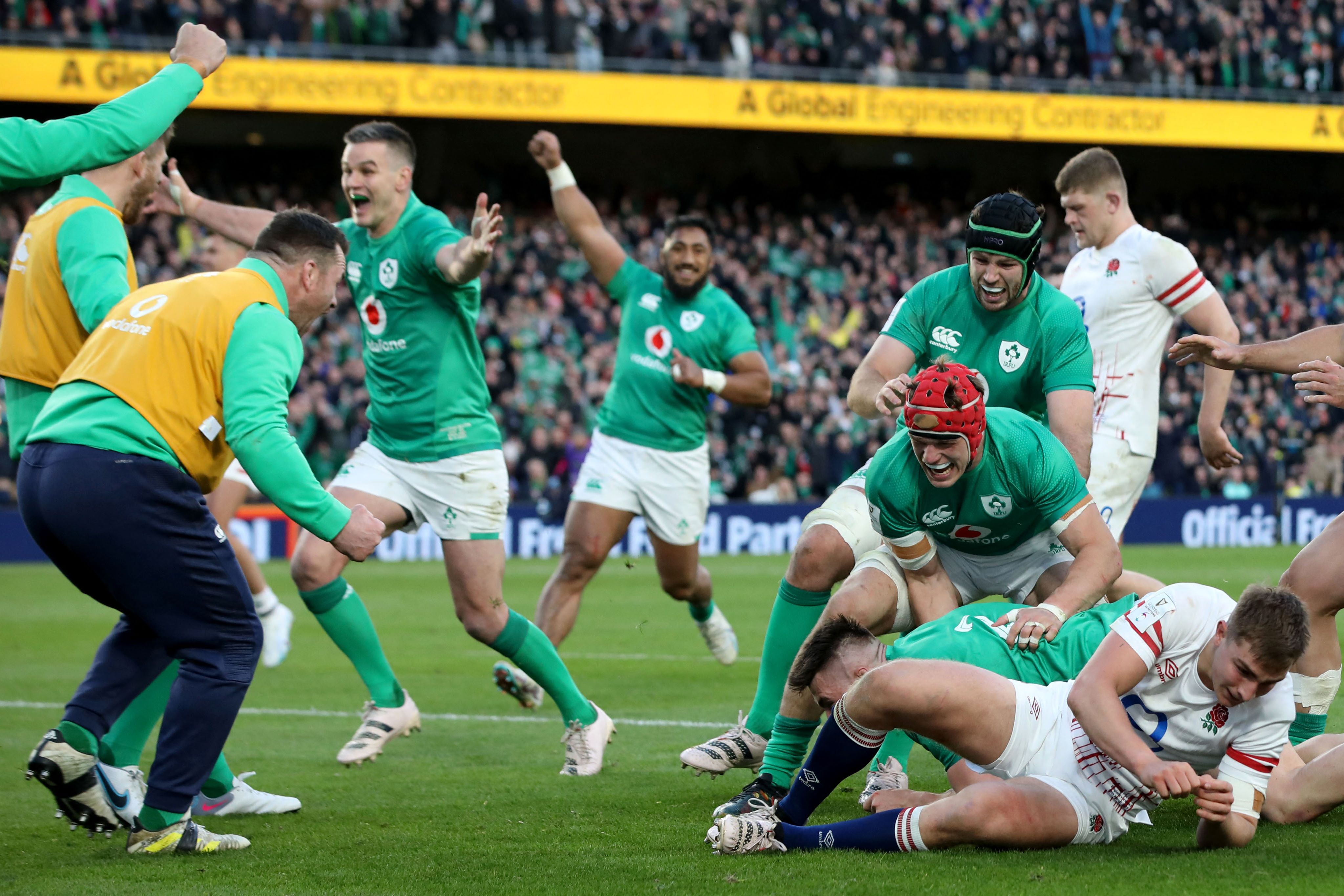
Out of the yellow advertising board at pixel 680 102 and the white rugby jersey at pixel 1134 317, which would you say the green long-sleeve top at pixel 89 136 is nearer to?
the white rugby jersey at pixel 1134 317

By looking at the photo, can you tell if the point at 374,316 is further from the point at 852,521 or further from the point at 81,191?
the point at 852,521

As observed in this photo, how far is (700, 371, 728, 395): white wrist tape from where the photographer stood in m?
8.45

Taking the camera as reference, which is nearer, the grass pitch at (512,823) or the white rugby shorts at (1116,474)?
the grass pitch at (512,823)

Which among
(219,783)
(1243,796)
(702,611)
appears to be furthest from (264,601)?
(1243,796)

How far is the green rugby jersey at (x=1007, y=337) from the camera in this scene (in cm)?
594

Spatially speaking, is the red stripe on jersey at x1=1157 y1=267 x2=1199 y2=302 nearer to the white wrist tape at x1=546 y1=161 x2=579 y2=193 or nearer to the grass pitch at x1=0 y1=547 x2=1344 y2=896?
the grass pitch at x1=0 y1=547 x2=1344 y2=896

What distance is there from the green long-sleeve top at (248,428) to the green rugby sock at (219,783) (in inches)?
57.7

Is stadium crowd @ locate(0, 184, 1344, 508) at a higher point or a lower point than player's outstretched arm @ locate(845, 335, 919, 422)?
lower

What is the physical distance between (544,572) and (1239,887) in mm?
14864

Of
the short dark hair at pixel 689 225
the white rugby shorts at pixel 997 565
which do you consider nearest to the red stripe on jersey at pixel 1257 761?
the white rugby shorts at pixel 997 565

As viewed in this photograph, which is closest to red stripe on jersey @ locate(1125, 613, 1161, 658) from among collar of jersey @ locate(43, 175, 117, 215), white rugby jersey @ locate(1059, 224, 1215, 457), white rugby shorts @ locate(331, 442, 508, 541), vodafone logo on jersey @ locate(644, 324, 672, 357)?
white rugby jersey @ locate(1059, 224, 1215, 457)

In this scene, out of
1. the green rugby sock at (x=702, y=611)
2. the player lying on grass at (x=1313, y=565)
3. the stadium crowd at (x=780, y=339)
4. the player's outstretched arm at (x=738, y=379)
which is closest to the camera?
the player lying on grass at (x=1313, y=565)

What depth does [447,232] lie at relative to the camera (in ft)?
23.1

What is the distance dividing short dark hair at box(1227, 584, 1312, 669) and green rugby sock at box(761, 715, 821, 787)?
64.9 inches
